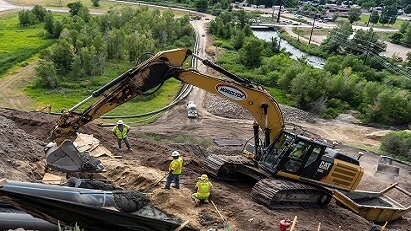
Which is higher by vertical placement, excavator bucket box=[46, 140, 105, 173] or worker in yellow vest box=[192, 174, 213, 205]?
excavator bucket box=[46, 140, 105, 173]

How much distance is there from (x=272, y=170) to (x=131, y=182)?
465cm

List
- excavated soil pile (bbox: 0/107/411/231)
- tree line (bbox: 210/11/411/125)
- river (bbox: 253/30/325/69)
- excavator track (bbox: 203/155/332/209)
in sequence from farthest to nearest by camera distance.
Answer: river (bbox: 253/30/325/69)
tree line (bbox: 210/11/411/125)
excavator track (bbox: 203/155/332/209)
excavated soil pile (bbox: 0/107/411/231)

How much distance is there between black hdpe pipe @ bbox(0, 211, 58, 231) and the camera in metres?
10.5

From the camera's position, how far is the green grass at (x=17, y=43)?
4084 cm

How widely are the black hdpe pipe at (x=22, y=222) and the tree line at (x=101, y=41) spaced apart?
81.2ft

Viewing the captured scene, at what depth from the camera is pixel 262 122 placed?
1588 centimetres

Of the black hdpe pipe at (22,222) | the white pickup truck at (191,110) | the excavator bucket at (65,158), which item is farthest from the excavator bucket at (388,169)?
the black hdpe pipe at (22,222)

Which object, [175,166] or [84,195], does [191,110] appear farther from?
[84,195]

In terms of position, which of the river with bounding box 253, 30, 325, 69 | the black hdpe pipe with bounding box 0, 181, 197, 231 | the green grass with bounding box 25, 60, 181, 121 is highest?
the black hdpe pipe with bounding box 0, 181, 197, 231

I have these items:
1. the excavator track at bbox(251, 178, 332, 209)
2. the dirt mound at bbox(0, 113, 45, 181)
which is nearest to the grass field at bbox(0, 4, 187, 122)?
the dirt mound at bbox(0, 113, 45, 181)

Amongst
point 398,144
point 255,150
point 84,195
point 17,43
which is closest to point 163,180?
point 255,150

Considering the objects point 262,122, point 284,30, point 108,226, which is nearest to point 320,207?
point 262,122

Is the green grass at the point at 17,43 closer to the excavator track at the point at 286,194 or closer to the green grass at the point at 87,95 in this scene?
the green grass at the point at 87,95

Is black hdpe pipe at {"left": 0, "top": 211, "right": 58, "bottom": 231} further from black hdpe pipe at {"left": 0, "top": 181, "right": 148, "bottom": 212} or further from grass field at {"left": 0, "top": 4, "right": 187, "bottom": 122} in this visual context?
grass field at {"left": 0, "top": 4, "right": 187, "bottom": 122}
